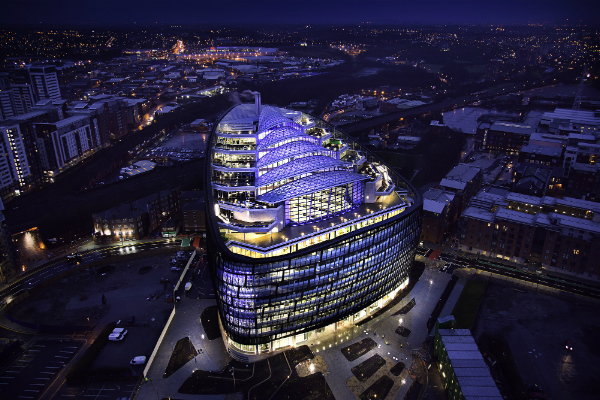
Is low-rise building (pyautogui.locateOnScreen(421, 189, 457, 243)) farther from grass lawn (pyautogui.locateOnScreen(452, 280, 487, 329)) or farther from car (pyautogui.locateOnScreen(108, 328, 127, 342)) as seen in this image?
car (pyautogui.locateOnScreen(108, 328, 127, 342))

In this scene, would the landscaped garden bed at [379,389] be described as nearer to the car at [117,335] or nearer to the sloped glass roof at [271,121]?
the car at [117,335]

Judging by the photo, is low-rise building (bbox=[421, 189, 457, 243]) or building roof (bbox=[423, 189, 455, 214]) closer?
low-rise building (bbox=[421, 189, 457, 243])

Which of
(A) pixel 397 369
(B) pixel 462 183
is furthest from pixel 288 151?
(B) pixel 462 183

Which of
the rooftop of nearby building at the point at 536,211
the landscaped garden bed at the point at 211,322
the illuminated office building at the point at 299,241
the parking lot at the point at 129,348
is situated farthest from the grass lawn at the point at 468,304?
the parking lot at the point at 129,348

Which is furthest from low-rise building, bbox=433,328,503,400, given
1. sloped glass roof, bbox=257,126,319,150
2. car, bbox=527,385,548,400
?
sloped glass roof, bbox=257,126,319,150

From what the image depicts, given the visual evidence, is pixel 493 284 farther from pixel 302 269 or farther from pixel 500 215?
pixel 302 269

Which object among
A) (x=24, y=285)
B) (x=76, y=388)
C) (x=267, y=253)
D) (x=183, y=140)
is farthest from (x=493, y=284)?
(x=183, y=140)
